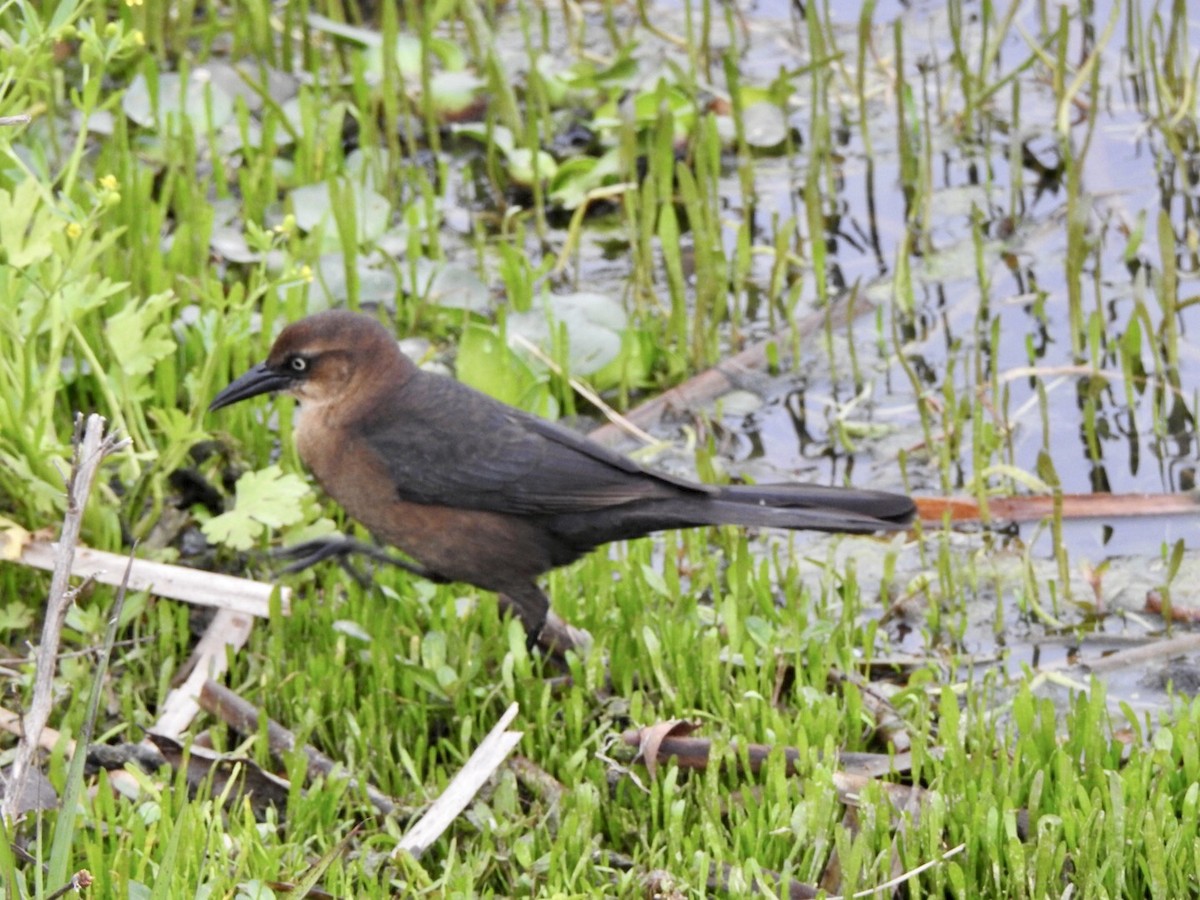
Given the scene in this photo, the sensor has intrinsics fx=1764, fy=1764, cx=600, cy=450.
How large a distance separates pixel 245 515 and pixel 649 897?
1.45 m

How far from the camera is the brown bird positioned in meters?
4.25

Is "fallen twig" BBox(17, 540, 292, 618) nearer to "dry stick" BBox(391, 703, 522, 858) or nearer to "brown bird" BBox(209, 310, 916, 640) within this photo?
"brown bird" BBox(209, 310, 916, 640)

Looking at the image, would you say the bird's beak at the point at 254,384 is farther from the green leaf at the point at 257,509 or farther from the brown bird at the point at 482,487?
the green leaf at the point at 257,509

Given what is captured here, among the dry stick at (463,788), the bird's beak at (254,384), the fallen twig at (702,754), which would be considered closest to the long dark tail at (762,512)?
the fallen twig at (702,754)

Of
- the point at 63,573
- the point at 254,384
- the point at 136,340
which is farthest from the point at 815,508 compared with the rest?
the point at 63,573

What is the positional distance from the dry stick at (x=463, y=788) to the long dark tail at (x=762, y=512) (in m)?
0.69

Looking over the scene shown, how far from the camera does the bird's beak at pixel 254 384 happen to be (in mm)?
4477

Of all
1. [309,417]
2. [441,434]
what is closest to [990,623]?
[441,434]

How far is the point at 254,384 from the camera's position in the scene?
452 centimetres

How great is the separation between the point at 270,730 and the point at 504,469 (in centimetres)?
86

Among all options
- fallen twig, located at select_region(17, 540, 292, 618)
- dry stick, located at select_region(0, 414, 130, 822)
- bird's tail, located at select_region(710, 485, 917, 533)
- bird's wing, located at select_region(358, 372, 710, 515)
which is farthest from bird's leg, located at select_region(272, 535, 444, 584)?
dry stick, located at select_region(0, 414, 130, 822)

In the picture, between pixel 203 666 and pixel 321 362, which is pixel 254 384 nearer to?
pixel 321 362

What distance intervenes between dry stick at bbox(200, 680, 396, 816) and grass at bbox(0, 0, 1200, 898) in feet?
0.19

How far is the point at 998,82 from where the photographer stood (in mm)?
6539
